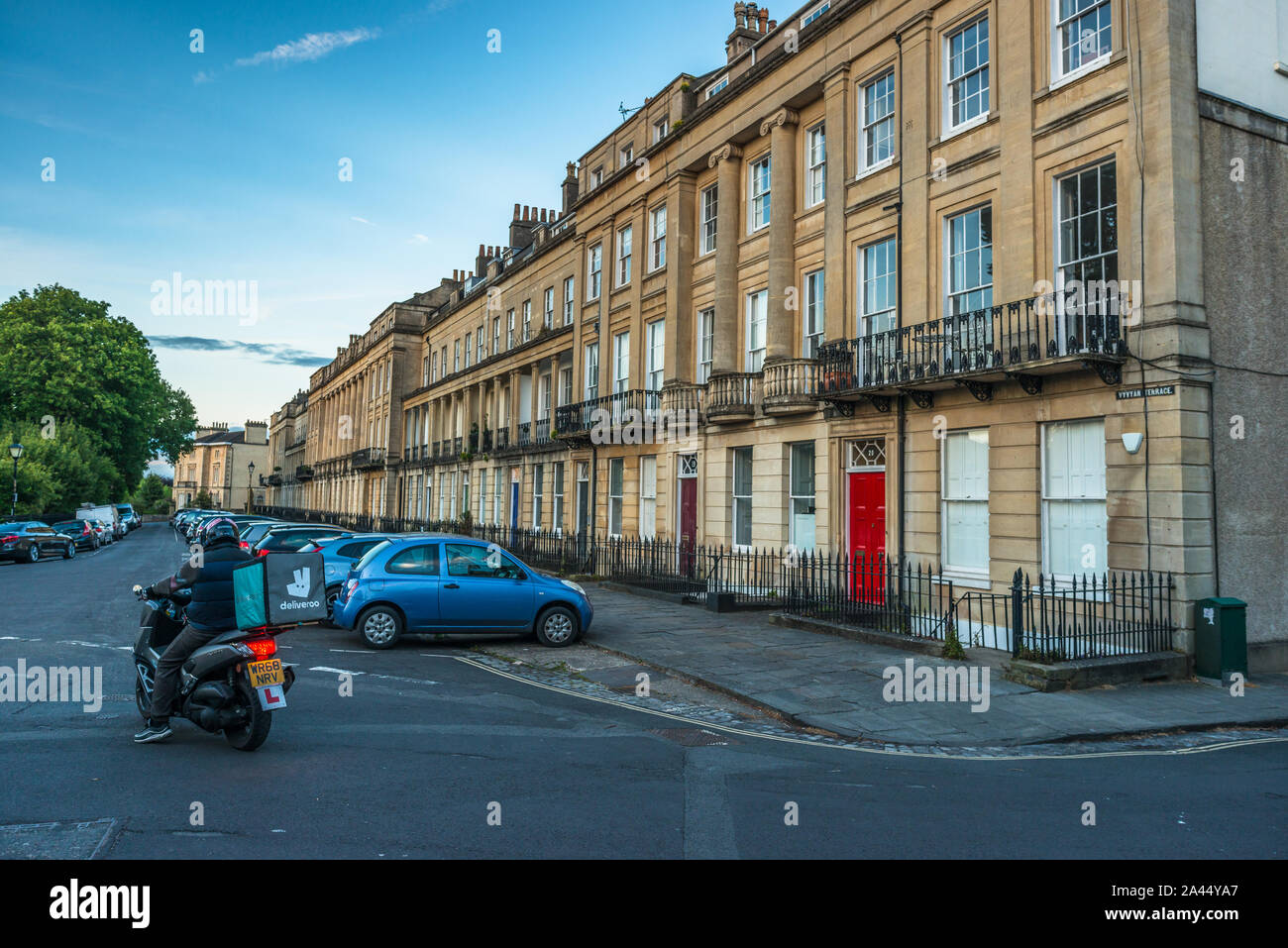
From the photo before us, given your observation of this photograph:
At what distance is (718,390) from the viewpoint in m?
21.6

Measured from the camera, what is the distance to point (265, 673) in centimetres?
682

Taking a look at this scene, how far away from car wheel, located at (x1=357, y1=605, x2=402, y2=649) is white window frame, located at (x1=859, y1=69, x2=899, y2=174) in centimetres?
1283

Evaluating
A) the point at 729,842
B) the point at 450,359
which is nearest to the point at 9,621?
the point at 729,842

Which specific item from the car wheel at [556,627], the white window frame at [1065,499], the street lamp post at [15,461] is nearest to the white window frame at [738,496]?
the white window frame at [1065,499]

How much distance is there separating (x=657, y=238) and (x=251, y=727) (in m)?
21.8

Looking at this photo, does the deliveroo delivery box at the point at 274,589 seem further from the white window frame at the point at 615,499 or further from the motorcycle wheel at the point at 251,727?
the white window frame at the point at 615,499

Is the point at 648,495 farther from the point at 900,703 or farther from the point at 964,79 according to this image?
the point at 900,703

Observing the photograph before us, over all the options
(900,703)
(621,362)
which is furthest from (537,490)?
(900,703)

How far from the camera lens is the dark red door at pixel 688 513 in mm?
23272

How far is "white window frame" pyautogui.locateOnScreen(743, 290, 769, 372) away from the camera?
21438 mm

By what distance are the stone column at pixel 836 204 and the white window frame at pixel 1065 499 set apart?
5573 millimetres

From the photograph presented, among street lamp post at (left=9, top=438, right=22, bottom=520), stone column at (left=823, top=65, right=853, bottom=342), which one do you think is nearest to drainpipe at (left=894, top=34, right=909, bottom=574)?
stone column at (left=823, top=65, right=853, bottom=342)
